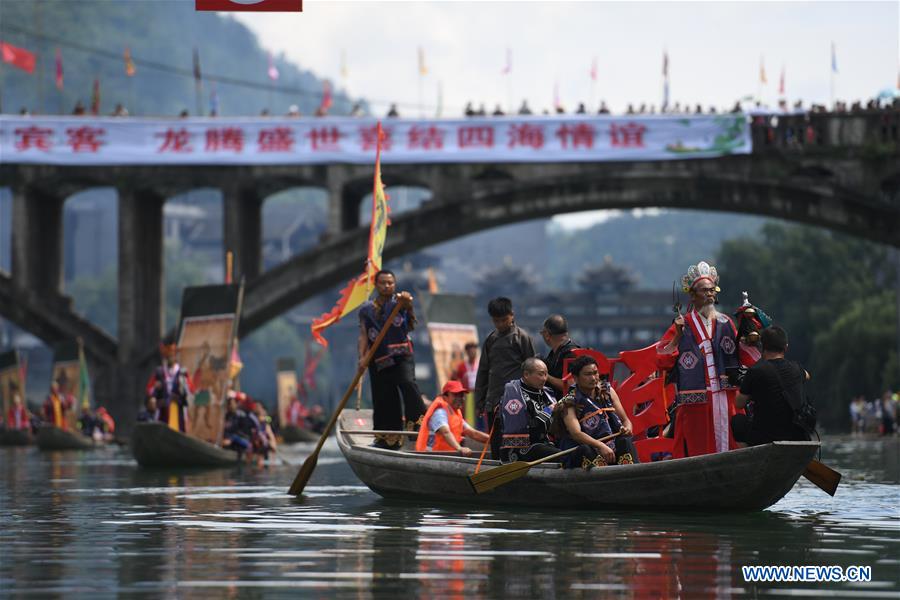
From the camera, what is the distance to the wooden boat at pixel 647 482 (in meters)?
11.7

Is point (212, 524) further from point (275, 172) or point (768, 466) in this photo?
point (275, 172)

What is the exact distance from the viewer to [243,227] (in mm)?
46750

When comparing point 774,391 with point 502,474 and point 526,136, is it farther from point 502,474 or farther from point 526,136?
point 526,136

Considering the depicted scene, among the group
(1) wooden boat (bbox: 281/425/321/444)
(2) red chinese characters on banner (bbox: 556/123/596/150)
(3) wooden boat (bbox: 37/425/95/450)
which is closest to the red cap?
(3) wooden boat (bbox: 37/425/95/450)

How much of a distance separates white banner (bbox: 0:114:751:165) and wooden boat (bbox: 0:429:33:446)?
26.1 ft

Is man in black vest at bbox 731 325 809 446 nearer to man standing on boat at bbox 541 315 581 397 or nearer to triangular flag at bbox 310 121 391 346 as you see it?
man standing on boat at bbox 541 315 581 397

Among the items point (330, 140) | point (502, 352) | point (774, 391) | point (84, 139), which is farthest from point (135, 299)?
point (774, 391)

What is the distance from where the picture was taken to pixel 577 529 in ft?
36.1

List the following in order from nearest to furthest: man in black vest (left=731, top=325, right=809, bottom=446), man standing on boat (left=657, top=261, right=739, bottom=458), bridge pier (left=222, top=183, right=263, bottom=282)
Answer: man in black vest (left=731, top=325, right=809, bottom=446), man standing on boat (left=657, top=261, right=739, bottom=458), bridge pier (left=222, top=183, right=263, bottom=282)

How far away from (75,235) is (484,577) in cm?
11091

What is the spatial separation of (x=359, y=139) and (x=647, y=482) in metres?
32.3

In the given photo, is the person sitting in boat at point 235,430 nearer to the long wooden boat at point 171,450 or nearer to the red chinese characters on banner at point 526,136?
the long wooden boat at point 171,450

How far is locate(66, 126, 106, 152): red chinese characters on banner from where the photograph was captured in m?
44.8

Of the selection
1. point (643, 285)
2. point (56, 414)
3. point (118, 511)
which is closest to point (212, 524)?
point (118, 511)
